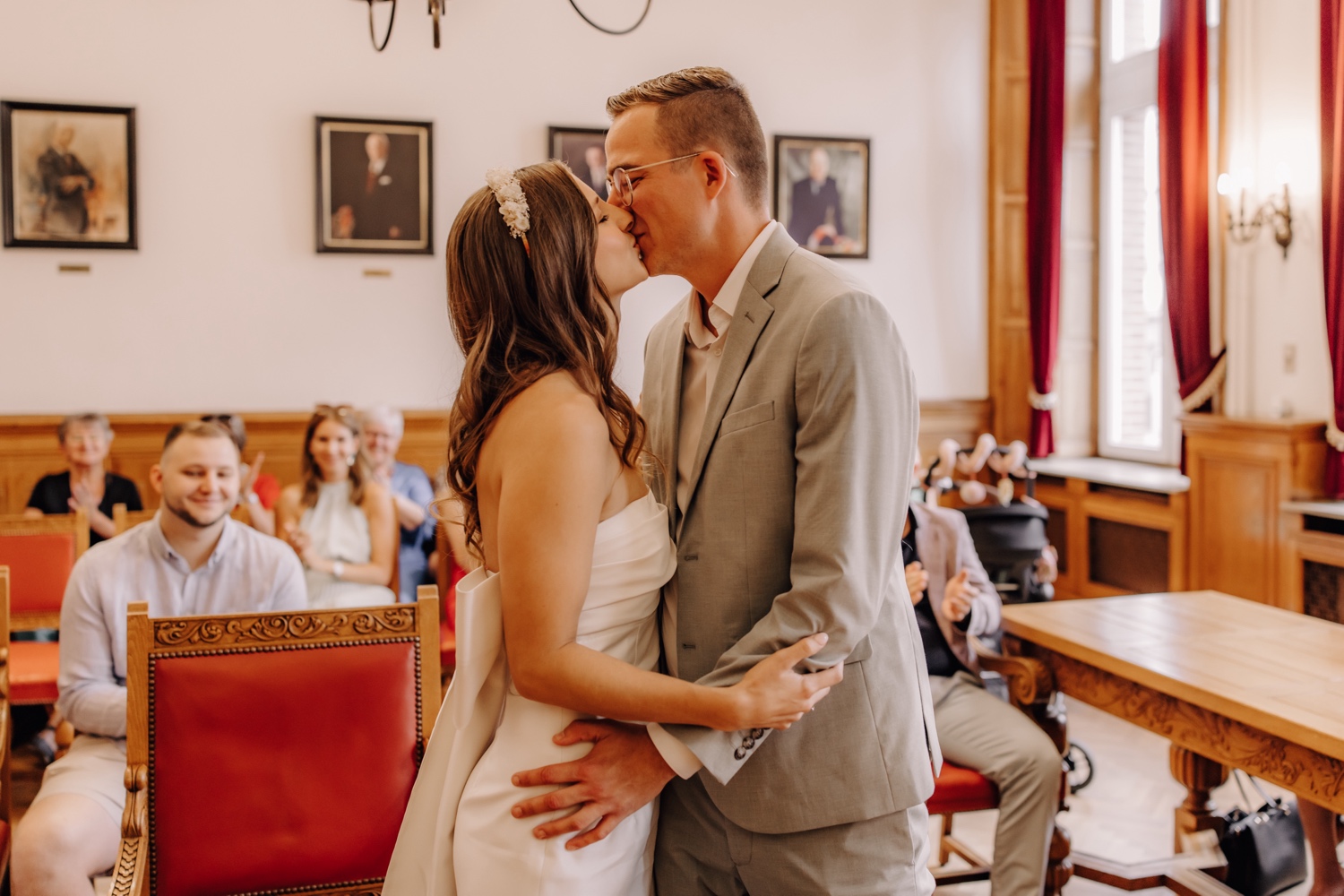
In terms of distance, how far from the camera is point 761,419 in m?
1.52

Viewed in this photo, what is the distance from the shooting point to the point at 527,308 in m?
1.53

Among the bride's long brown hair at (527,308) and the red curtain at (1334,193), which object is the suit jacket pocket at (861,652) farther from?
the red curtain at (1334,193)

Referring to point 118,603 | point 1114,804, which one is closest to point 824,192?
point 1114,804

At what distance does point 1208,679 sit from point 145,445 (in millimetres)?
5579

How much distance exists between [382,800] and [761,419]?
124cm

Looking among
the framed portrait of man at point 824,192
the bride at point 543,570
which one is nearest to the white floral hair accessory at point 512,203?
the bride at point 543,570

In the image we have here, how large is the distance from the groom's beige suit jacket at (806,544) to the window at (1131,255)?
18.9 feet

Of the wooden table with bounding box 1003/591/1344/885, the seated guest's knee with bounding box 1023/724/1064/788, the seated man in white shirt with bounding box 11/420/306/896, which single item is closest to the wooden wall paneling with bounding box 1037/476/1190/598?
the wooden table with bounding box 1003/591/1344/885

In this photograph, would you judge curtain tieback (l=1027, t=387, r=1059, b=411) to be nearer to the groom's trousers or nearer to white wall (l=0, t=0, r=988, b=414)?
white wall (l=0, t=0, r=988, b=414)

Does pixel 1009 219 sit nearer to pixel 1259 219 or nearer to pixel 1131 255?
pixel 1131 255

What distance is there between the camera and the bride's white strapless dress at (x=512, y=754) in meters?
1.50

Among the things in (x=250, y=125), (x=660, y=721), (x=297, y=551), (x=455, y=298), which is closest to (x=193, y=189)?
(x=250, y=125)

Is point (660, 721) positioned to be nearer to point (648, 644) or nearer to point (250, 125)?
point (648, 644)

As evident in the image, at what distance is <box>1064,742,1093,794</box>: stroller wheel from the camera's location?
13.9ft
